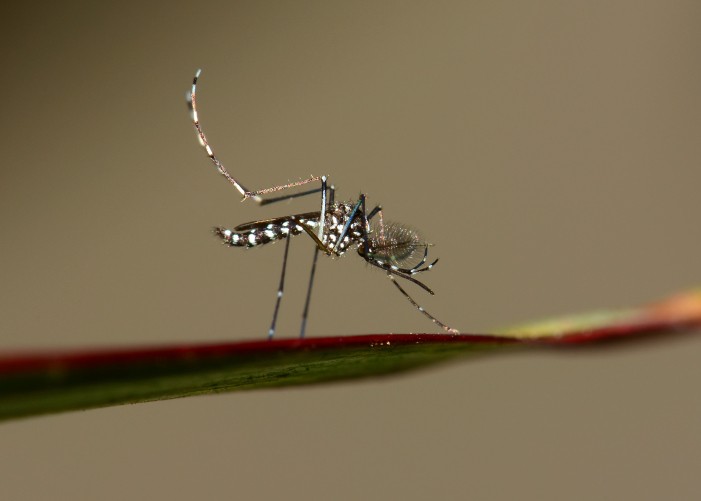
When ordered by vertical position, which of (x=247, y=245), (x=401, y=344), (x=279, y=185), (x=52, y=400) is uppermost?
(x=279, y=185)

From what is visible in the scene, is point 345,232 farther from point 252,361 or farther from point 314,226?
point 252,361

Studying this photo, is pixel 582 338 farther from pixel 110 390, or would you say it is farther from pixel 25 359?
pixel 25 359

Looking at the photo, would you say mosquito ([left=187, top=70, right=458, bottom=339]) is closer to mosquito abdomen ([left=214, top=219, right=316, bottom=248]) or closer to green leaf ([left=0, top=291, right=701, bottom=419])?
mosquito abdomen ([left=214, top=219, right=316, bottom=248])

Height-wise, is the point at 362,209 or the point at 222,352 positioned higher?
the point at 362,209

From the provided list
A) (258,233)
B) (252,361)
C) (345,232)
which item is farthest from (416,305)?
(252,361)

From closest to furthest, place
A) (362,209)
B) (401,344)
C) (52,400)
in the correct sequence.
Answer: (52,400), (401,344), (362,209)

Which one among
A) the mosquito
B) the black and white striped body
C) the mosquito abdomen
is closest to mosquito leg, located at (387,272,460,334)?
the mosquito

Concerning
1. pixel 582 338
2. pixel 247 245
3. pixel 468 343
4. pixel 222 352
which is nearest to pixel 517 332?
pixel 582 338

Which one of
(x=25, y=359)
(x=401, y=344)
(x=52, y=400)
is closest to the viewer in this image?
(x=25, y=359)
